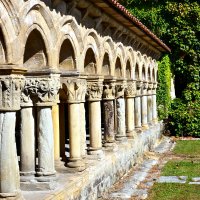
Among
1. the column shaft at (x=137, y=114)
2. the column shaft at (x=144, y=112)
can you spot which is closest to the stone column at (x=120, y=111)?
the column shaft at (x=137, y=114)

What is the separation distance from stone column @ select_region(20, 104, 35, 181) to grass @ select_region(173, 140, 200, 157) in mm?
11703

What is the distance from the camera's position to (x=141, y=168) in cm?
1608

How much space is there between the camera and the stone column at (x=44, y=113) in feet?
28.1

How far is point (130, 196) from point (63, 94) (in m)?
2.95

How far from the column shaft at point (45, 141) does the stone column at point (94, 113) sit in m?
3.46

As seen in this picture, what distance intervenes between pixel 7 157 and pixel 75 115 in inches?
145

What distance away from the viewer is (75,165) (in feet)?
34.3

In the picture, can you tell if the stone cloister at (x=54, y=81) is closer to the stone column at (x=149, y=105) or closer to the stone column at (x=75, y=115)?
the stone column at (x=75, y=115)

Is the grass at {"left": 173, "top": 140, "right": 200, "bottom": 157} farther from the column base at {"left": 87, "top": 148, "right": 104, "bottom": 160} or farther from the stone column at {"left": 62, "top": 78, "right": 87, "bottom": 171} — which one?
the stone column at {"left": 62, "top": 78, "right": 87, "bottom": 171}

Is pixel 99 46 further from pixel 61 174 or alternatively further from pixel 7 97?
pixel 7 97

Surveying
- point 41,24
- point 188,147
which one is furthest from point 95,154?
point 188,147

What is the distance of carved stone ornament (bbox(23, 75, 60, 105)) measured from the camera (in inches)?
336

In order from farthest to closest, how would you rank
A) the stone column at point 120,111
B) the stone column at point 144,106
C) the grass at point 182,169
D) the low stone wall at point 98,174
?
the stone column at point 144,106 → the stone column at point 120,111 → the grass at point 182,169 → the low stone wall at point 98,174

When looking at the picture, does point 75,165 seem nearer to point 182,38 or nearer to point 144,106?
point 144,106
